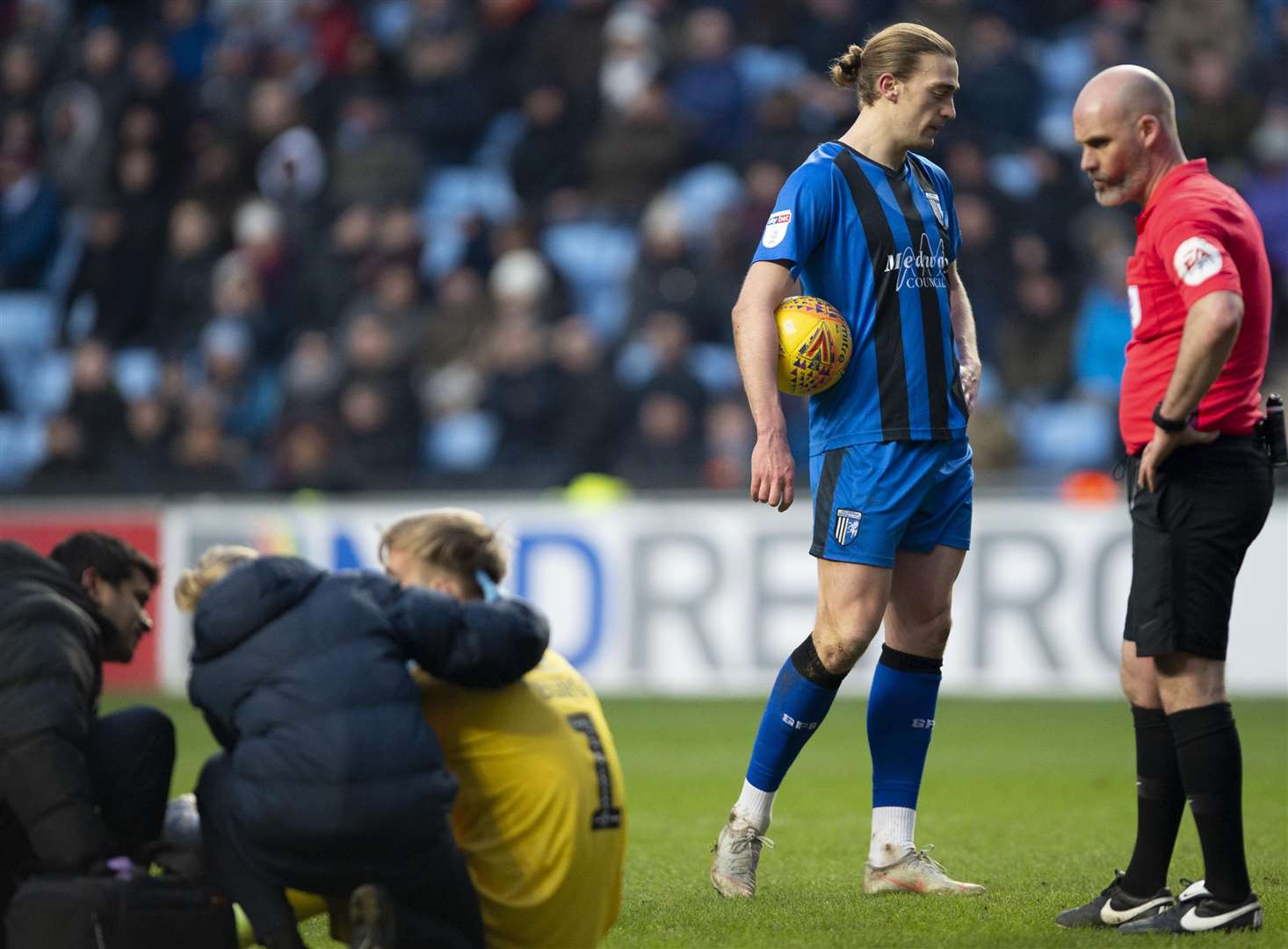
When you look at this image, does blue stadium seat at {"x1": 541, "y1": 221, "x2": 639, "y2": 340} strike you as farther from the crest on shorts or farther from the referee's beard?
the referee's beard

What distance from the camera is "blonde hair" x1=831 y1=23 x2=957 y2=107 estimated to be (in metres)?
5.33

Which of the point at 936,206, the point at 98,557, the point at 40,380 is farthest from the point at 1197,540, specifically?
the point at 40,380

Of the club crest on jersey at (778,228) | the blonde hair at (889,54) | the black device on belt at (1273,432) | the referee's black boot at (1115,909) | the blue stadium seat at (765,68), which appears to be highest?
the blue stadium seat at (765,68)

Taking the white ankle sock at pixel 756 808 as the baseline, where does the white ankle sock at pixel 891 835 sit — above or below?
below

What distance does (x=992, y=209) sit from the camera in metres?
13.3

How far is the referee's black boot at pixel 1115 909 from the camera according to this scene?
15.3 feet

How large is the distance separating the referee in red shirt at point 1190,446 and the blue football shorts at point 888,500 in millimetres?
735

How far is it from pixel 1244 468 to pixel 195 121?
1369 cm

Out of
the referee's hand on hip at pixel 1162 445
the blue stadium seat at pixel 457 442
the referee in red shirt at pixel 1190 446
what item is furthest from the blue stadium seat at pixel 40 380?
the referee's hand on hip at pixel 1162 445

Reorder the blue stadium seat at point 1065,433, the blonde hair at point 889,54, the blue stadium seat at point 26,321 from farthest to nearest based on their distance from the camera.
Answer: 1. the blue stadium seat at point 26,321
2. the blue stadium seat at point 1065,433
3. the blonde hair at point 889,54

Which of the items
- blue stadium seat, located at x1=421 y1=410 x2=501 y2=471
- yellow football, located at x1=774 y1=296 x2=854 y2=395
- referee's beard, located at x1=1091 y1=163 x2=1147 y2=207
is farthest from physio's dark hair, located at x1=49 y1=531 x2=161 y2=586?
blue stadium seat, located at x1=421 y1=410 x2=501 y2=471

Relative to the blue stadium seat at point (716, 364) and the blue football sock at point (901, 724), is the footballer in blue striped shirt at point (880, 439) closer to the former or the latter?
the blue football sock at point (901, 724)

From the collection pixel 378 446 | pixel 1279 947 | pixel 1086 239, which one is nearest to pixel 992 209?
pixel 1086 239

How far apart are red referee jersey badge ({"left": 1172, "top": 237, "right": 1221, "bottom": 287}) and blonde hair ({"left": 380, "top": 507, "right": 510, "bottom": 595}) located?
1.68m
